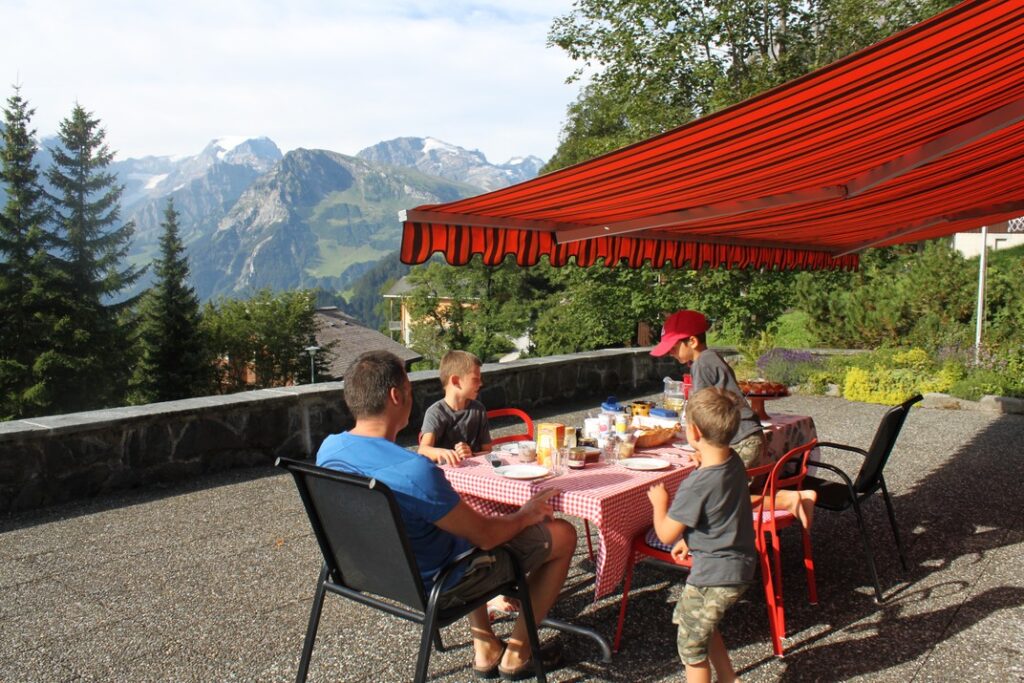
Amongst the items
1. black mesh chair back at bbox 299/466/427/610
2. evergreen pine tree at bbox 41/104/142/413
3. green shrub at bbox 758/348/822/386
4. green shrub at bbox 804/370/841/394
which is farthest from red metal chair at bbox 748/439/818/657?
evergreen pine tree at bbox 41/104/142/413

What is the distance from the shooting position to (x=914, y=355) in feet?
36.6

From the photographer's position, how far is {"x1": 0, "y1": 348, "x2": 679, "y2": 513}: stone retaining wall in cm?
518

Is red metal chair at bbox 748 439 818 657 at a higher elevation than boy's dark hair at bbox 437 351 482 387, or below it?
below

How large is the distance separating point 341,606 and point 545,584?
4.06 feet

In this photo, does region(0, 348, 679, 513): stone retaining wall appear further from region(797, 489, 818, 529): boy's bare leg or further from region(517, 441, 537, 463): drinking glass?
region(797, 489, 818, 529): boy's bare leg

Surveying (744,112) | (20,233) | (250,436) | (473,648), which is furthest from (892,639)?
(20,233)

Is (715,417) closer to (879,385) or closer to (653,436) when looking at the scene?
(653,436)

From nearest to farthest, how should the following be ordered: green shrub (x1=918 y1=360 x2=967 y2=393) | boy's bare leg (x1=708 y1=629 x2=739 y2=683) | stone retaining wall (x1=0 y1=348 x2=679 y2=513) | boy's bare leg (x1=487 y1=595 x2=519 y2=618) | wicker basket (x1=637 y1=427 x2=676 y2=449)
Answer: boy's bare leg (x1=708 y1=629 x2=739 y2=683) < boy's bare leg (x1=487 y1=595 x2=519 y2=618) < wicker basket (x1=637 y1=427 x2=676 y2=449) < stone retaining wall (x1=0 y1=348 x2=679 y2=513) < green shrub (x1=918 y1=360 x2=967 y2=393)

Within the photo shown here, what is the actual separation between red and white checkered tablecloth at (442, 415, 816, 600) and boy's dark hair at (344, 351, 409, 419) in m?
0.90

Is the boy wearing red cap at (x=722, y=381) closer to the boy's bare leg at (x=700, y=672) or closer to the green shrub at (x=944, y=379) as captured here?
the boy's bare leg at (x=700, y=672)

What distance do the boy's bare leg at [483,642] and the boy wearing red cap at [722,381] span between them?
1.45 m

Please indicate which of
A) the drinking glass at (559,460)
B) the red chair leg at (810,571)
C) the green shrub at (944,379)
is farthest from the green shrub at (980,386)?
the drinking glass at (559,460)

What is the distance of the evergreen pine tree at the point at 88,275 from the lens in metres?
44.9

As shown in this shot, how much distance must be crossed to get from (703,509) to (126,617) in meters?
2.75
